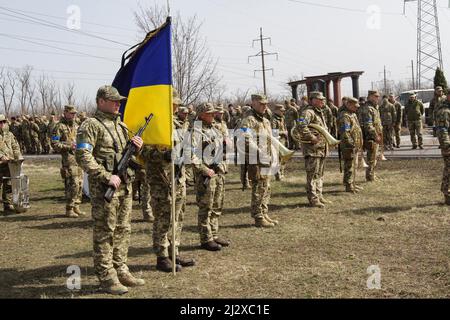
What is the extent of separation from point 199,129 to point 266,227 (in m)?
2.52

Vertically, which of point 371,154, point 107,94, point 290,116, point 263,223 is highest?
point 290,116

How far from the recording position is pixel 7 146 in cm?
1108

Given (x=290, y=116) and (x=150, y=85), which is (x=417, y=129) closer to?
(x=290, y=116)

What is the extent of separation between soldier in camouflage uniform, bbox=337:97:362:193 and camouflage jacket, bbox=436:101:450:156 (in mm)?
2372

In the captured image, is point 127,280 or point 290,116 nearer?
point 127,280

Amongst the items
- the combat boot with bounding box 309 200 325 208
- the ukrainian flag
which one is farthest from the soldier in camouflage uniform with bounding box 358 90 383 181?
the ukrainian flag

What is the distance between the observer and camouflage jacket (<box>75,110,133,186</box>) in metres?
5.27

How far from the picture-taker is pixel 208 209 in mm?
7270

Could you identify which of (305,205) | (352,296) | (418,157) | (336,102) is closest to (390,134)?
(418,157)

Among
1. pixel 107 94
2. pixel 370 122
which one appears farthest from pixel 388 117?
pixel 107 94

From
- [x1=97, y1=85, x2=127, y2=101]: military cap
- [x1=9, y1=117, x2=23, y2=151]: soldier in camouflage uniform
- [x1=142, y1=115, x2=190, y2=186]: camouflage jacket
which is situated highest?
[x1=9, y1=117, x2=23, y2=151]: soldier in camouflage uniform

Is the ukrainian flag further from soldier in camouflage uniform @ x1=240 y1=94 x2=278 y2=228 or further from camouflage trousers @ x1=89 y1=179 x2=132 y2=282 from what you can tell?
soldier in camouflage uniform @ x1=240 y1=94 x2=278 y2=228

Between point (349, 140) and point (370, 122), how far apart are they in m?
1.27
